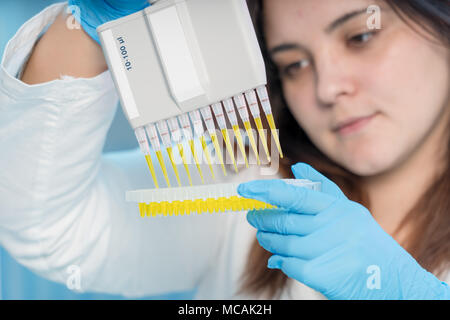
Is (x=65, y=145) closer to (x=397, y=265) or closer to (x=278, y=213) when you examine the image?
(x=278, y=213)

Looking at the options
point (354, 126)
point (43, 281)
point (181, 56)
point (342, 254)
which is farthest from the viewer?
point (43, 281)

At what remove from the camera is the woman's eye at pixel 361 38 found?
0.64 m

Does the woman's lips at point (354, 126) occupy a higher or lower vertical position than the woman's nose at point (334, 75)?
lower

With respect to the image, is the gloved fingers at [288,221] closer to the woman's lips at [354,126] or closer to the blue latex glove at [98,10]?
the woman's lips at [354,126]

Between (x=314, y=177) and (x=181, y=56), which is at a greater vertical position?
(x=181, y=56)

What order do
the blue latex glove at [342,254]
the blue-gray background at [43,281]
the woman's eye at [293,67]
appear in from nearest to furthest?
the blue latex glove at [342,254] → the woman's eye at [293,67] → the blue-gray background at [43,281]

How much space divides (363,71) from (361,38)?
0.05 m

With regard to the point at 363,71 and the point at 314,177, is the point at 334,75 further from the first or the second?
the point at 314,177

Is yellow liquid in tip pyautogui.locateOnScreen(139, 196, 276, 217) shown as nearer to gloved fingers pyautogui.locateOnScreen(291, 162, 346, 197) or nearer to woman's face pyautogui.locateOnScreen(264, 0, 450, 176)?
gloved fingers pyautogui.locateOnScreen(291, 162, 346, 197)

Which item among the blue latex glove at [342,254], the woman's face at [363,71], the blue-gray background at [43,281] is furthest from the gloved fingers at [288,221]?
the blue-gray background at [43,281]

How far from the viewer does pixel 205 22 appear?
0.48m

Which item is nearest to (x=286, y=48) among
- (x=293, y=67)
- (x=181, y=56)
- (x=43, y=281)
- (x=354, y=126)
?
(x=293, y=67)

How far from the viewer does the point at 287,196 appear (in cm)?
53
